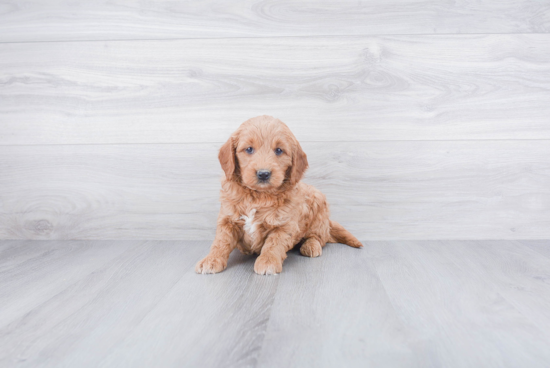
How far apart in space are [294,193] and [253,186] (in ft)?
0.73

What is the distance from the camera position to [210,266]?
1469 mm

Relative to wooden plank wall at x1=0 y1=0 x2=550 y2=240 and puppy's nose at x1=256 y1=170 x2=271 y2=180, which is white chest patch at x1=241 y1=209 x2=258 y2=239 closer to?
puppy's nose at x1=256 y1=170 x2=271 y2=180

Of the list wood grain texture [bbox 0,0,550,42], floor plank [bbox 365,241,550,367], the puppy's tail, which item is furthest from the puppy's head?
wood grain texture [bbox 0,0,550,42]

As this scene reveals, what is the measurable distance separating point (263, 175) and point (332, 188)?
0.65 m

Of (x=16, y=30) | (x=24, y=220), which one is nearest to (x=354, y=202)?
(x=24, y=220)

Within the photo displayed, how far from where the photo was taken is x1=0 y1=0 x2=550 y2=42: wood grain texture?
1.90 metres

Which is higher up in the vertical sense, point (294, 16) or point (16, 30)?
point (294, 16)

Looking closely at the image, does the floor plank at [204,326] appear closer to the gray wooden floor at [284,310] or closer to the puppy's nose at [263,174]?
the gray wooden floor at [284,310]

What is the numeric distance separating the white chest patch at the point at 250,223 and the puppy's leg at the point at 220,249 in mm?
51

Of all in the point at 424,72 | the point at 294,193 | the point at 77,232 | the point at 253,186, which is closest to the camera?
the point at 253,186

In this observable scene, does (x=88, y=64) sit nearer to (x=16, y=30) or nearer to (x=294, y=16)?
(x=16, y=30)

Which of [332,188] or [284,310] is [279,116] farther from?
[284,310]

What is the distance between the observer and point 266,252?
1.52 m

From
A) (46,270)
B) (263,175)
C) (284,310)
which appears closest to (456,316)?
(284,310)
